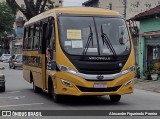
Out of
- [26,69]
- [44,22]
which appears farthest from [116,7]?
[44,22]

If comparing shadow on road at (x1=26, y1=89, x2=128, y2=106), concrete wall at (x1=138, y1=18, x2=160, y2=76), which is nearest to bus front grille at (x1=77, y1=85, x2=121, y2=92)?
shadow on road at (x1=26, y1=89, x2=128, y2=106)

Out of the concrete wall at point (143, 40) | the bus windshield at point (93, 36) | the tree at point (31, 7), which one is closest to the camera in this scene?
the bus windshield at point (93, 36)

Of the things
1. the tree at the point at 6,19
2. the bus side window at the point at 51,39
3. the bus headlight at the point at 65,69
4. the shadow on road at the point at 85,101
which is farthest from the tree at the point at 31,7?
the bus headlight at the point at 65,69

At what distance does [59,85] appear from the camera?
14562 millimetres

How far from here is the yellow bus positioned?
47.3 ft

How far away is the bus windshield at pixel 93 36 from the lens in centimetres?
1476

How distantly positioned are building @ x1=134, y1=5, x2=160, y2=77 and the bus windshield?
14.1 meters

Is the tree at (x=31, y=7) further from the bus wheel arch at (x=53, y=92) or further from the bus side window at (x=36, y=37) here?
the bus wheel arch at (x=53, y=92)

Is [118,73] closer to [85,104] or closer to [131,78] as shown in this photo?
[131,78]

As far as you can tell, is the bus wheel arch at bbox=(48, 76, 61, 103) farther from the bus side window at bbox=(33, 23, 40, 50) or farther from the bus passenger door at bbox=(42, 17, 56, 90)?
the bus side window at bbox=(33, 23, 40, 50)

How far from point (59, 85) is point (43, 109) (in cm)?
101

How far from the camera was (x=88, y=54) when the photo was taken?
47.9 ft

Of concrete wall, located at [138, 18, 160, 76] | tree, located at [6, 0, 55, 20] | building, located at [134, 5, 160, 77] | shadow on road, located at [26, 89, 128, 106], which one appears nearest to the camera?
shadow on road, located at [26, 89, 128, 106]

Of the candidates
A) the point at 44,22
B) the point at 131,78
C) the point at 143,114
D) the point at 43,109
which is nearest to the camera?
the point at 143,114
